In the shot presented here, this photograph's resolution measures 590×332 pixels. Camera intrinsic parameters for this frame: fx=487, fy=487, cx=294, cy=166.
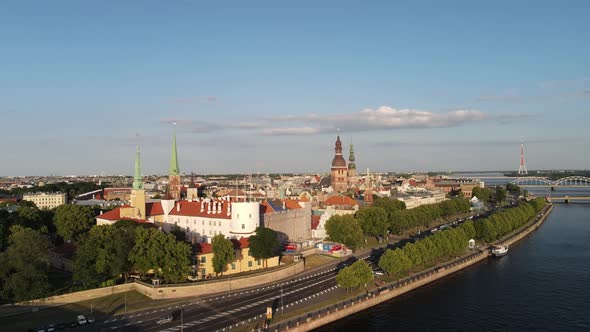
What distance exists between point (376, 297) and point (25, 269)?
146 ft

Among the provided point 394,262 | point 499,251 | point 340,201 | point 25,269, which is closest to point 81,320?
point 25,269

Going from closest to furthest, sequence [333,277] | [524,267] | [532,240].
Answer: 1. [333,277]
2. [524,267]
3. [532,240]

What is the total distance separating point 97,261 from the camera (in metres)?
63.3

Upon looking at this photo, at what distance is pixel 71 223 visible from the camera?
94688 millimetres

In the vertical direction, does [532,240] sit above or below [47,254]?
below

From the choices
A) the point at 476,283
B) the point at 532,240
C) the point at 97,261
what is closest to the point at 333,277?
the point at 476,283

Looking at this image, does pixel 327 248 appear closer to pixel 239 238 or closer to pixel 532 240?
pixel 239 238

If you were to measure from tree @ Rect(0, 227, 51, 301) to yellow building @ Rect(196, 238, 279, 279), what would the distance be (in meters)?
Result: 19.9

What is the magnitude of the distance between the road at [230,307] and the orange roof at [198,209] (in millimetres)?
24103

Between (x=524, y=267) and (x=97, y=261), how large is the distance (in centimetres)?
7401

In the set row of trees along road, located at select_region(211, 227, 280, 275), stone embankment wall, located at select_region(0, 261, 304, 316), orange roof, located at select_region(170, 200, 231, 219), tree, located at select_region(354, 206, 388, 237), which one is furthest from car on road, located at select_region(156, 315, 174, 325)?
tree, located at select_region(354, 206, 388, 237)

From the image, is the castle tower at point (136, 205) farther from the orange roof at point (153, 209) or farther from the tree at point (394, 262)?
the tree at point (394, 262)

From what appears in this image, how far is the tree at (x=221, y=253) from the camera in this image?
6994 cm

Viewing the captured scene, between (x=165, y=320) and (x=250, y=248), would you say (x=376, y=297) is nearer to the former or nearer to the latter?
(x=250, y=248)
